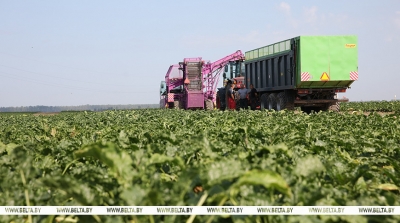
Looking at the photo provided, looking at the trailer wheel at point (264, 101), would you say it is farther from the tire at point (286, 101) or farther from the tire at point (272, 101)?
the tire at point (286, 101)

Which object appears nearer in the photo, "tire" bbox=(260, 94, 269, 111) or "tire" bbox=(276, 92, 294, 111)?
"tire" bbox=(276, 92, 294, 111)

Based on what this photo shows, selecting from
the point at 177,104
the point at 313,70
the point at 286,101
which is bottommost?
the point at 177,104

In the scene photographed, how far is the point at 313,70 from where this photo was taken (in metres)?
21.4

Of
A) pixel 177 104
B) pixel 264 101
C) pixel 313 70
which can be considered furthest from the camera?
pixel 177 104

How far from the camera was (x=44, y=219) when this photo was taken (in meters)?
2.29

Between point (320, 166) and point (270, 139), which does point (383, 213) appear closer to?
point (320, 166)

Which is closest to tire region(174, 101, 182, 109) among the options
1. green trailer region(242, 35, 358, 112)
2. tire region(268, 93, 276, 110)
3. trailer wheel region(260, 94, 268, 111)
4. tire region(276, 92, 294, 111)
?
trailer wheel region(260, 94, 268, 111)

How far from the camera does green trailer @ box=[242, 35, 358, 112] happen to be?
70.3 feet

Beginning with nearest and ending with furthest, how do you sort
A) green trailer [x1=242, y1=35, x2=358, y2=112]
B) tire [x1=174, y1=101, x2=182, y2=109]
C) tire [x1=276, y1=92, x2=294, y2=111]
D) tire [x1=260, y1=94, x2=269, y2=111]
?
green trailer [x1=242, y1=35, x2=358, y2=112], tire [x1=276, y1=92, x2=294, y2=111], tire [x1=260, y1=94, x2=269, y2=111], tire [x1=174, y1=101, x2=182, y2=109]

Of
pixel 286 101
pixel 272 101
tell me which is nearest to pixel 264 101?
pixel 272 101

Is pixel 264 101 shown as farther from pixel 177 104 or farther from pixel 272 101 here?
pixel 177 104

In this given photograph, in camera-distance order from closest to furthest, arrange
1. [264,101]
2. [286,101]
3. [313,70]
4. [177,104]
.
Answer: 1. [313,70]
2. [286,101]
3. [264,101]
4. [177,104]

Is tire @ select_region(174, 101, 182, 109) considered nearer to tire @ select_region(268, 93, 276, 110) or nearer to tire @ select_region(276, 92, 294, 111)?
tire @ select_region(268, 93, 276, 110)

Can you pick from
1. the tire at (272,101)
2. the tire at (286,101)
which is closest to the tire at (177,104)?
the tire at (272,101)
